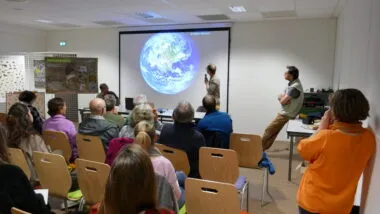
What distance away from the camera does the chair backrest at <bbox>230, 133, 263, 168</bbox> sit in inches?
129

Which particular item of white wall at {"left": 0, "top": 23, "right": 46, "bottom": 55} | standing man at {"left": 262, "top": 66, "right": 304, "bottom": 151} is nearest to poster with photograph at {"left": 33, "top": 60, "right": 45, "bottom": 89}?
white wall at {"left": 0, "top": 23, "right": 46, "bottom": 55}

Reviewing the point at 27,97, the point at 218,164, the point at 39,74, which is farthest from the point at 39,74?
the point at 218,164

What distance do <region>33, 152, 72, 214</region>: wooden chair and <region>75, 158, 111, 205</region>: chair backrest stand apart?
155mm

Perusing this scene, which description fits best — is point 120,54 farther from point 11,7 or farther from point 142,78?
point 11,7

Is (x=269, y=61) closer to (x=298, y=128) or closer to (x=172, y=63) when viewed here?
(x=172, y=63)

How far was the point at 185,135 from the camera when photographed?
2785 mm

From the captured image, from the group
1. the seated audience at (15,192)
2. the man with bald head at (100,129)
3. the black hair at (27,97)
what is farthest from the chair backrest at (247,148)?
the black hair at (27,97)

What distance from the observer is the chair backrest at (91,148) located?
3.07 meters

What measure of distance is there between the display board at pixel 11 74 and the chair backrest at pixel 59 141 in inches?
200

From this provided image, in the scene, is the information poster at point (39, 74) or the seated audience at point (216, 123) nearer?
the seated audience at point (216, 123)

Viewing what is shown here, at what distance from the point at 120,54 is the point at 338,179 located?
711 centimetres

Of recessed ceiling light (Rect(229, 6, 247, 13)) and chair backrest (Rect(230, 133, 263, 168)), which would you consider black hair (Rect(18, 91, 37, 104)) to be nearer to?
chair backrest (Rect(230, 133, 263, 168))

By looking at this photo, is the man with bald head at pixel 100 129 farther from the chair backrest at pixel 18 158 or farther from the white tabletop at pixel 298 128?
the white tabletop at pixel 298 128

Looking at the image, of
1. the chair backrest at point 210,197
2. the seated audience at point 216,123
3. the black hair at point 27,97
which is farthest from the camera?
the black hair at point 27,97
